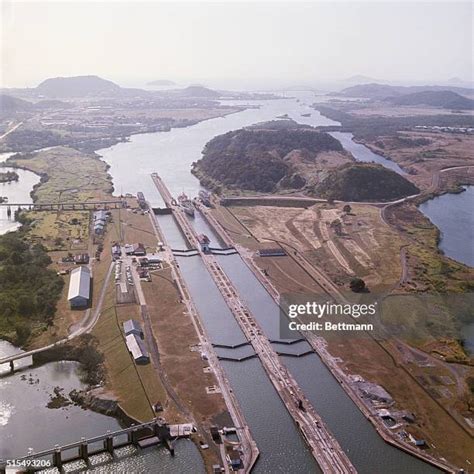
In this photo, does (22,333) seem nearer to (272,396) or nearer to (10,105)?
(272,396)

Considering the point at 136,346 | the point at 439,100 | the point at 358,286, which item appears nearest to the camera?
the point at 136,346

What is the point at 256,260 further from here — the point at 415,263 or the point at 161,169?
the point at 161,169

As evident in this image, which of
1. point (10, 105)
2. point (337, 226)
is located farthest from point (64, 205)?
point (10, 105)

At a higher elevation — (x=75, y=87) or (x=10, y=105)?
(x=75, y=87)

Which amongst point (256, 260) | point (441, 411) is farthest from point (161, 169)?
point (441, 411)

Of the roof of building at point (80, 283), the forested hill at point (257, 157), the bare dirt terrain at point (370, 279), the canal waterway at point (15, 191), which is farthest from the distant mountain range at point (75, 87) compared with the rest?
the roof of building at point (80, 283)

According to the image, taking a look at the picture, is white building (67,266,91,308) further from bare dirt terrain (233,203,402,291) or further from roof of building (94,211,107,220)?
bare dirt terrain (233,203,402,291)
